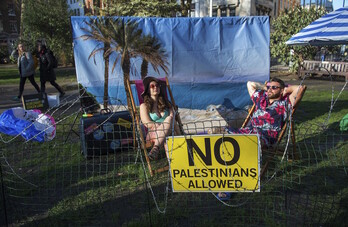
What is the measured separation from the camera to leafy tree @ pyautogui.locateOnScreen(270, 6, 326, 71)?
1382 centimetres

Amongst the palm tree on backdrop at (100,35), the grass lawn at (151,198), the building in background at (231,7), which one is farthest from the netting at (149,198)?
the building in background at (231,7)

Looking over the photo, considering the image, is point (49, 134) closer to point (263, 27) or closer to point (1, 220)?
point (1, 220)

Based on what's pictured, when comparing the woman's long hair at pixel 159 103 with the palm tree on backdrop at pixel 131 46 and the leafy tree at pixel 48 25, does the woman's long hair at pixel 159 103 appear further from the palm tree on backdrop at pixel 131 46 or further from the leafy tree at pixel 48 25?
the leafy tree at pixel 48 25

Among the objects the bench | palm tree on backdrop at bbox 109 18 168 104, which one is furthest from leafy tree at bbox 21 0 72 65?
palm tree on backdrop at bbox 109 18 168 104

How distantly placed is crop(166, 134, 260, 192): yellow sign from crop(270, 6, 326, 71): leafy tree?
1323 centimetres

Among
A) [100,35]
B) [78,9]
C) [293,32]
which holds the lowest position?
[100,35]

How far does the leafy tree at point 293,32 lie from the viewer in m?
13.8

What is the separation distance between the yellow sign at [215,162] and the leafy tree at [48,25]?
69.2 ft

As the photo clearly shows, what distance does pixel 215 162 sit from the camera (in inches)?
81.0

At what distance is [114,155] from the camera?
13.2 feet

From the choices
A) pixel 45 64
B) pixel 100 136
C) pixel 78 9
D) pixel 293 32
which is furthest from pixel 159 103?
pixel 78 9

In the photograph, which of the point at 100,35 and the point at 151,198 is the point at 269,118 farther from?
the point at 100,35

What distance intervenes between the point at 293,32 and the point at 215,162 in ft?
45.9

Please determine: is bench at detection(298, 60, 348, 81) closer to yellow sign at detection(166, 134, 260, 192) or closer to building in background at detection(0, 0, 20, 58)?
yellow sign at detection(166, 134, 260, 192)
